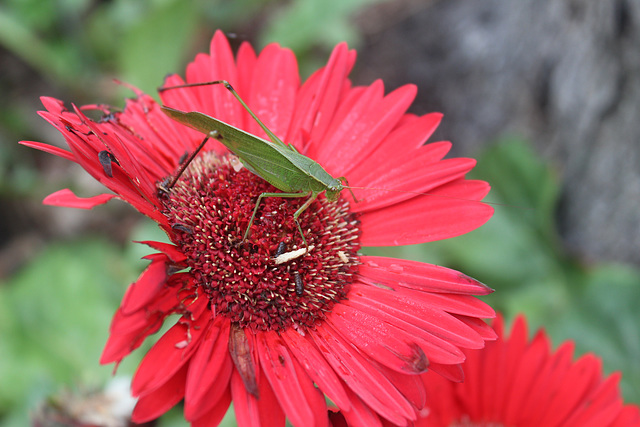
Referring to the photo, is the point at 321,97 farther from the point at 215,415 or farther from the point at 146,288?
the point at 215,415

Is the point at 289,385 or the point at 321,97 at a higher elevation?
the point at 321,97

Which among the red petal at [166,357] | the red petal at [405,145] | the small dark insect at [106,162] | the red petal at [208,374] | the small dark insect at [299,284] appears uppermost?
the small dark insect at [106,162]

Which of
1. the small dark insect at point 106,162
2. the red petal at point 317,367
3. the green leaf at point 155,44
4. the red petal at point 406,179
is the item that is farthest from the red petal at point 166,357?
the green leaf at point 155,44

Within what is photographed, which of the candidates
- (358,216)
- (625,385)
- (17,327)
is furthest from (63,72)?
(625,385)

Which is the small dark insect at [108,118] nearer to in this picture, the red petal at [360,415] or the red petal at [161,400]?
the red petal at [161,400]

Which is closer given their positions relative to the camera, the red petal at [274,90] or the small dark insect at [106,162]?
the small dark insect at [106,162]

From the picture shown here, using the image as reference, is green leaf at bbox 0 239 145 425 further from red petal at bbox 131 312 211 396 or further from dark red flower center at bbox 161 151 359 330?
red petal at bbox 131 312 211 396

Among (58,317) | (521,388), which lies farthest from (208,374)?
(58,317)
